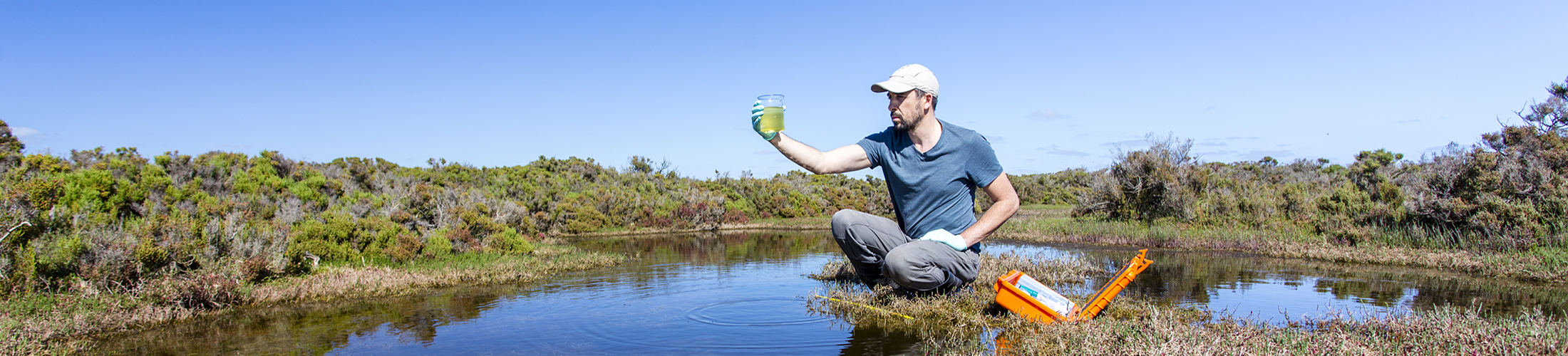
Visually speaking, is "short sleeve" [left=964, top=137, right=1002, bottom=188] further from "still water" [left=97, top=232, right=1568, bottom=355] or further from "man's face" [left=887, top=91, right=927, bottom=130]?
"still water" [left=97, top=232, right=1568, bottom=355]

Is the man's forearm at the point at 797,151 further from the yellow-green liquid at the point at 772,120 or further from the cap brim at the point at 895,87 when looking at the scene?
the cap brim at the point at 895,87

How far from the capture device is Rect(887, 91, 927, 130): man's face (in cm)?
459

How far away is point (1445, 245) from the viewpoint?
440 inches

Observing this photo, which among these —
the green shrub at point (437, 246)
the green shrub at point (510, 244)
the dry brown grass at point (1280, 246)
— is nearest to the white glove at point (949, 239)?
the dry brown grass at point (1280, 246)

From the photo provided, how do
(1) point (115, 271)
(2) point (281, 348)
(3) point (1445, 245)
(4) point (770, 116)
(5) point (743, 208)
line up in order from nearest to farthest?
(4) point (770, 116)
(2) point (281, 348)
(1) point (115, 271)
(3) point (1445, 245)
(5) point (743, 208)

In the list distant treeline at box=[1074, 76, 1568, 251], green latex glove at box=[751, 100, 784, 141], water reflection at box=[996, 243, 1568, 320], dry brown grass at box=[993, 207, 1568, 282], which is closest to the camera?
green latex glove at box=[751, 100, 784, 141]

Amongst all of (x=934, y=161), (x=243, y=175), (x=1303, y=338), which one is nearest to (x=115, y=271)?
(x=934, y=161)

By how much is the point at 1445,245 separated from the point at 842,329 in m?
10.9

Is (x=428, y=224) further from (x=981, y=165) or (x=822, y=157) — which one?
(x=981, y=165)

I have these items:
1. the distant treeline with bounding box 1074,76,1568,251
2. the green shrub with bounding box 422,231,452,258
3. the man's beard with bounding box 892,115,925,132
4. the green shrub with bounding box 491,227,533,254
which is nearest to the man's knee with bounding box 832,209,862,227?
the man's beard with bounding box 892,115,925,132

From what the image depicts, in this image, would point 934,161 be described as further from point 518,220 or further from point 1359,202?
point 518,220

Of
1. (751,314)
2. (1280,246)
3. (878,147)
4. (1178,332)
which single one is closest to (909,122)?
(878,147)

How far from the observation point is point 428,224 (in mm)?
13281

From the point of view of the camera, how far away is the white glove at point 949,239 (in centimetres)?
462
